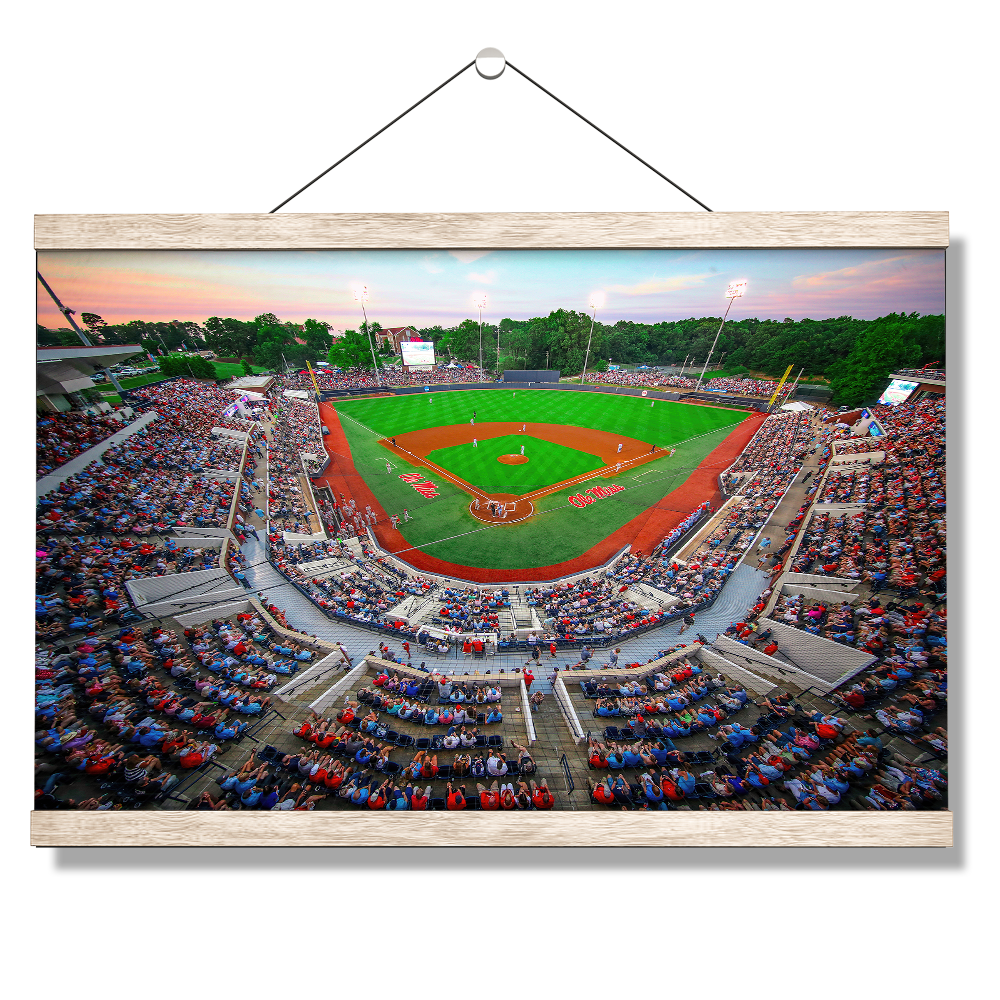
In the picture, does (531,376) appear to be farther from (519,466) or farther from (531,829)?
(531,829)

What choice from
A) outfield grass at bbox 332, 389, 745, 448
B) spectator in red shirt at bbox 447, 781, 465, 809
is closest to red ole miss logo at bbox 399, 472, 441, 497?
outfield grass at bbox 332, 389, 745, 448

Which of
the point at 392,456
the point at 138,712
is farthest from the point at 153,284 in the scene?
the point at 392,456

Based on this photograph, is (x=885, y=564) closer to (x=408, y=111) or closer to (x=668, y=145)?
(x=668, y=145)

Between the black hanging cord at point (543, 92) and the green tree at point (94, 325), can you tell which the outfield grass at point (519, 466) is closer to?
the black hanging cord at point (543, 92)

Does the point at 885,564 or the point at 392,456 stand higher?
the point at 392,456

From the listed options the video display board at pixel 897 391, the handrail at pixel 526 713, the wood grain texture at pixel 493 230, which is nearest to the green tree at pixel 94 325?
the wood grain texture at pixel 493 230

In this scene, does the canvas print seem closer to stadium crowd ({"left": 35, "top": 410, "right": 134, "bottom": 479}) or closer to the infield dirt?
stadium crowd ({"left": 35, "top": 410, "right": 134, "bottom": 479})
